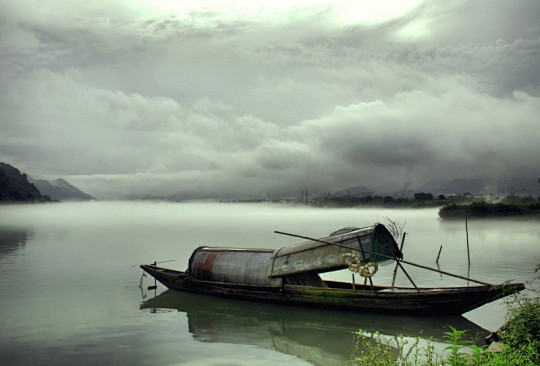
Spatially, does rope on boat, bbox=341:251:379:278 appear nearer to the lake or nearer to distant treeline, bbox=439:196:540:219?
the lake

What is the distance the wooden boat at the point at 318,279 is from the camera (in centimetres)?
1755

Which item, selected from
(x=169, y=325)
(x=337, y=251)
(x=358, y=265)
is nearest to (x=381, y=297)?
(x=358, y=265)

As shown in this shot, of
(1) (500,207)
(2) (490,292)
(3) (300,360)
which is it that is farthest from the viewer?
(1) (500,207)

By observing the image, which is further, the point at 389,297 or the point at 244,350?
the point at 389,297

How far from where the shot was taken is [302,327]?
17422 millimetres

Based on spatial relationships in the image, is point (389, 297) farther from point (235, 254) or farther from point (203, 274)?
point (203, 274)

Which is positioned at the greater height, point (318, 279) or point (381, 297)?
point (318, 279)

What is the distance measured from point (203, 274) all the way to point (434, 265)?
2318cm

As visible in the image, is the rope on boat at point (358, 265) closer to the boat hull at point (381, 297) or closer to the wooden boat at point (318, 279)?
the wooden boat at point (318, 279)

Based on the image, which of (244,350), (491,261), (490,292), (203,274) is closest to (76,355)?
(244,350)

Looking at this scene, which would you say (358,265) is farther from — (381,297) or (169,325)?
(169,325)

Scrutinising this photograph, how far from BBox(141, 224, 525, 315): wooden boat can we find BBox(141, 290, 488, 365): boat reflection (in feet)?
1.43

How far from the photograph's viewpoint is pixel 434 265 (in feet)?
122

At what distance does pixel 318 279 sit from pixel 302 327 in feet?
11.7
